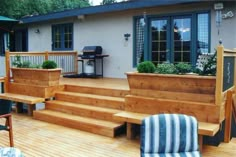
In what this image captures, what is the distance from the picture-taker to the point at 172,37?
830 cm

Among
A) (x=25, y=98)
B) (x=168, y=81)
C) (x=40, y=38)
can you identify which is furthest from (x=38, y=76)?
(x=40, y=38)

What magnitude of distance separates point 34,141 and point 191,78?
2924mm

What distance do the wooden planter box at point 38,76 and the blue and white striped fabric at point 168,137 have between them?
15.2ft

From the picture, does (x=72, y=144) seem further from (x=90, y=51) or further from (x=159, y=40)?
(x=90, y=51)

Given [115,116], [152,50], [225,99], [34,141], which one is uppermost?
[152,50]

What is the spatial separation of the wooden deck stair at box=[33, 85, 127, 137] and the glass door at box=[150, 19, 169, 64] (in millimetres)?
2617

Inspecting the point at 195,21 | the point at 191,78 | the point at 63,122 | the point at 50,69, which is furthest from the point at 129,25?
the point at 191,78

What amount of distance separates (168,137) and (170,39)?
5.70 m

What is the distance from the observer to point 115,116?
5.22 meters

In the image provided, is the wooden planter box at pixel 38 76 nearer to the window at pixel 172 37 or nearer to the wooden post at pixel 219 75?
the window at pixel 172 37

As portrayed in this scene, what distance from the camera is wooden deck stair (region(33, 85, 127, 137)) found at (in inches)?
219

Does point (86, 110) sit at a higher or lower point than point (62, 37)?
lower

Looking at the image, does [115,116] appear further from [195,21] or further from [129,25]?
[129,25]

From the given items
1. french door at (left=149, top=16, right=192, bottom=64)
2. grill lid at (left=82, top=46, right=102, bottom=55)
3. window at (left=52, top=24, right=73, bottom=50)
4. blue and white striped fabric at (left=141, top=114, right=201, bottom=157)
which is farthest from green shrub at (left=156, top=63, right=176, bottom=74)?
window at (left=52, top=24, right=73, bottom=50)
